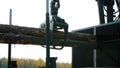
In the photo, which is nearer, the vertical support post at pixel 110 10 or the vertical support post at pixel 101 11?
the vertical support post at pixel 110 10

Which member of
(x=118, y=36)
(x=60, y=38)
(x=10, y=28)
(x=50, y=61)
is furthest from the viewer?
(x=118, y=36)

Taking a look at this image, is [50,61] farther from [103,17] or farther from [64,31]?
[103,17]

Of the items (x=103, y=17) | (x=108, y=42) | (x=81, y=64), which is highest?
(x=103, y=17)

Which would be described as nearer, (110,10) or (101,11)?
(110,10)

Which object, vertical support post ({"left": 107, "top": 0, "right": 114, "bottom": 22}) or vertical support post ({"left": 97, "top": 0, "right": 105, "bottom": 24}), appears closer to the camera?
vertical support post ({"left": 107, "top": 0, "right": 114, "bottom": 22})

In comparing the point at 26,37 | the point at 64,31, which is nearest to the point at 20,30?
the point at 26,37

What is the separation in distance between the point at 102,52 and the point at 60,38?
2.35 metres

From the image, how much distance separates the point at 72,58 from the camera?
577 inches

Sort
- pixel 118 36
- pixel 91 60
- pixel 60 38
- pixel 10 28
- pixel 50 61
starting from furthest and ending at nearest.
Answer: pixel 91 60, pixel 118 36, pixel 60 38, pixel 10 28, pixel 50 61

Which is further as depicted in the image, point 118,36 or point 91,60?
point 91,60

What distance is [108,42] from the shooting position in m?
12.9

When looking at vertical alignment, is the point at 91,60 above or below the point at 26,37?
below

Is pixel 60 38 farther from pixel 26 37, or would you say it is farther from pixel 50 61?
pixel 50 61

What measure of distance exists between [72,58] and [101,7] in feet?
8.95
